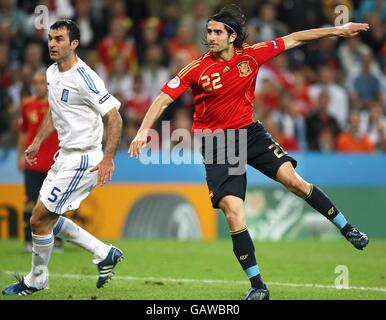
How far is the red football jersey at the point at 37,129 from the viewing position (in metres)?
12.2

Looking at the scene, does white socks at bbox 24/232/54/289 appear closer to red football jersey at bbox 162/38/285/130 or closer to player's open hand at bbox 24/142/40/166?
player's open hand at bbox 24/142/40/166

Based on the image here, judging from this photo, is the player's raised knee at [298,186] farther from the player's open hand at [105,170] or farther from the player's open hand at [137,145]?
the player's open hand at [105,170]

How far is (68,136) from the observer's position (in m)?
8.79

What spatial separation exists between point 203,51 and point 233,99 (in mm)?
9482

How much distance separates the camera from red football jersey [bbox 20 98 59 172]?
480 inches

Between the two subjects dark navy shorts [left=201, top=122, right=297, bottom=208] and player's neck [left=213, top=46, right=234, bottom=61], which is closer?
dark navy shorts [left=201, top=122, right=297, bottom=208]

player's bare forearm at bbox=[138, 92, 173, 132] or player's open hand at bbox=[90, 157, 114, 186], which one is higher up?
player's bare forearm at bbox=[138, 92, 173, 132]

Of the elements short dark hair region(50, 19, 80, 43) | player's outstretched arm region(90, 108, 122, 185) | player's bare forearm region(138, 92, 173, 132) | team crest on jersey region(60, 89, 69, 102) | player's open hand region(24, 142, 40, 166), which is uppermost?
short dark hair region(50, 19, 80, 43)

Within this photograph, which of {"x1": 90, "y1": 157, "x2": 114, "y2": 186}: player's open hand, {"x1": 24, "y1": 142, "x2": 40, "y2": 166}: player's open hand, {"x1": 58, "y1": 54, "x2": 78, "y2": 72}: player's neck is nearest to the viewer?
{"x1": 90, "y1": 157, "x2": 114, "y2": 186}: player's open hand

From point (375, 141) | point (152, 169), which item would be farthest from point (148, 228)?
point (375, 141)

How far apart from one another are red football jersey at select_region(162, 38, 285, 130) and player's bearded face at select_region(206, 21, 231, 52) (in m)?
0.13
